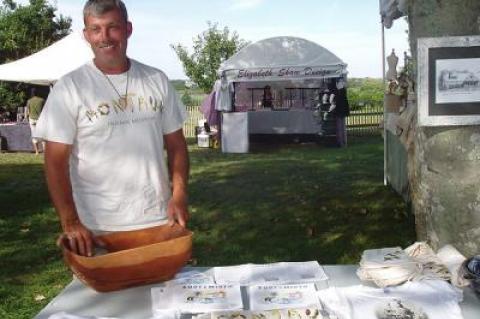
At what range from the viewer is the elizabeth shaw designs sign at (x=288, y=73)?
46.2 feet

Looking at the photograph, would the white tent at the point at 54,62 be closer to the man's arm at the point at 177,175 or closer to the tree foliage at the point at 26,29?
the man's arm at the point at 177,175

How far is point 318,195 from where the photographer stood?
782 cm

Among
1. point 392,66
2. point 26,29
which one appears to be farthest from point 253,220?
point 26,29

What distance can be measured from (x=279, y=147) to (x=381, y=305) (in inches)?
515

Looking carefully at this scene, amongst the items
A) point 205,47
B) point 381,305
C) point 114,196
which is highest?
point 205,47

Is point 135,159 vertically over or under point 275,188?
over

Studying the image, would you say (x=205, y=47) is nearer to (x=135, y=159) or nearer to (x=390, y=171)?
(x=390, y=171)

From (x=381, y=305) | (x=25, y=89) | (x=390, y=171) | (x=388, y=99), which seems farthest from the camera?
(x=25, y=89)

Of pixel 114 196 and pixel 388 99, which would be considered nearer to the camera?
pixel 114 196

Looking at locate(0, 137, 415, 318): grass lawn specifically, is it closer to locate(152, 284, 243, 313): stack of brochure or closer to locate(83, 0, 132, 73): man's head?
locate(152, 284, 243, 313): stack of brochure

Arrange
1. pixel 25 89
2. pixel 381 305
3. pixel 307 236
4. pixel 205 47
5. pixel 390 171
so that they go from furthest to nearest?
pixel 205 47 → pixel 25 89 → pixel 390 171 → pixel 307 236 → pixel 381 305

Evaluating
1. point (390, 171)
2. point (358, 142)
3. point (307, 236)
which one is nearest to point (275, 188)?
point (390, 171)

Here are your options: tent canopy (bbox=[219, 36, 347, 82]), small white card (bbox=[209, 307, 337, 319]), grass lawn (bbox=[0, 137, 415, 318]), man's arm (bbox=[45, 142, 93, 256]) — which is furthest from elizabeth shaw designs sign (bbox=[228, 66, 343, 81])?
small white card (bbox=[209, 307, 337, 319])

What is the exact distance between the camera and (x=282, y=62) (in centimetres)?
1462
